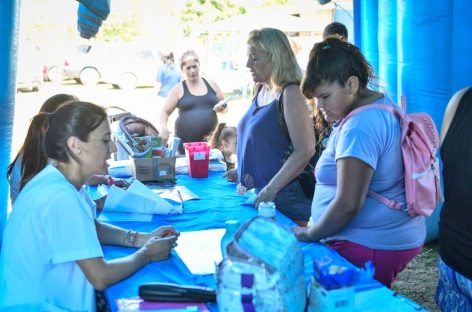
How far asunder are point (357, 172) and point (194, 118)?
3025 mm

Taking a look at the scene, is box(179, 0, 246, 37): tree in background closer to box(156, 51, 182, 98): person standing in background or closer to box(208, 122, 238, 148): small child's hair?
box(156, 51, 182, 98): person standing in background

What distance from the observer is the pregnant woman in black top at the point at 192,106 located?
4.70 metres

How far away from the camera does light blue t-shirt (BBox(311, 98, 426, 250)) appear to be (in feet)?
5.95

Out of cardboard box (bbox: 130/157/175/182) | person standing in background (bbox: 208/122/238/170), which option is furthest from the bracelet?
person standing in background (bbox: 208/122/238/170)

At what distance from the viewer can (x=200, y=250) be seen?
2006 mm

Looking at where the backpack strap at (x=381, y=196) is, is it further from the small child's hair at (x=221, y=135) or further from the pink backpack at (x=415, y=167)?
the small child's hair at (x=221, y=135)

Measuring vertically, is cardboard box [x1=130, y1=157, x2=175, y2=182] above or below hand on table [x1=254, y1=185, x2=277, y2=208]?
above

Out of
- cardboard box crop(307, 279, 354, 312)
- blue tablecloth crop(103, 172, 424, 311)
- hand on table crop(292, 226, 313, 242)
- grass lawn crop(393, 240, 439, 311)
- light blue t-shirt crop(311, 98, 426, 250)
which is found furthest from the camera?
grass lawn crop(393, 240, 439, 311)

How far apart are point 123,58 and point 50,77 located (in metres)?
2.72

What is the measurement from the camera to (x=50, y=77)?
17.5m

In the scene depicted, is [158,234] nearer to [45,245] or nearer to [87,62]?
[45,245]

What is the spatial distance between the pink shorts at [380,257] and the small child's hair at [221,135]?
215cm

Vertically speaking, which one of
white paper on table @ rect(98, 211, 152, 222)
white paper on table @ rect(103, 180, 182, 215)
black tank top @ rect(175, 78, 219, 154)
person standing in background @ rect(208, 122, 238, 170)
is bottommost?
white paper on table @ rect(98, 211, 152, 222)

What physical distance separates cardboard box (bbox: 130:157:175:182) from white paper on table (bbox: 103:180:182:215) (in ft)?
2.14
